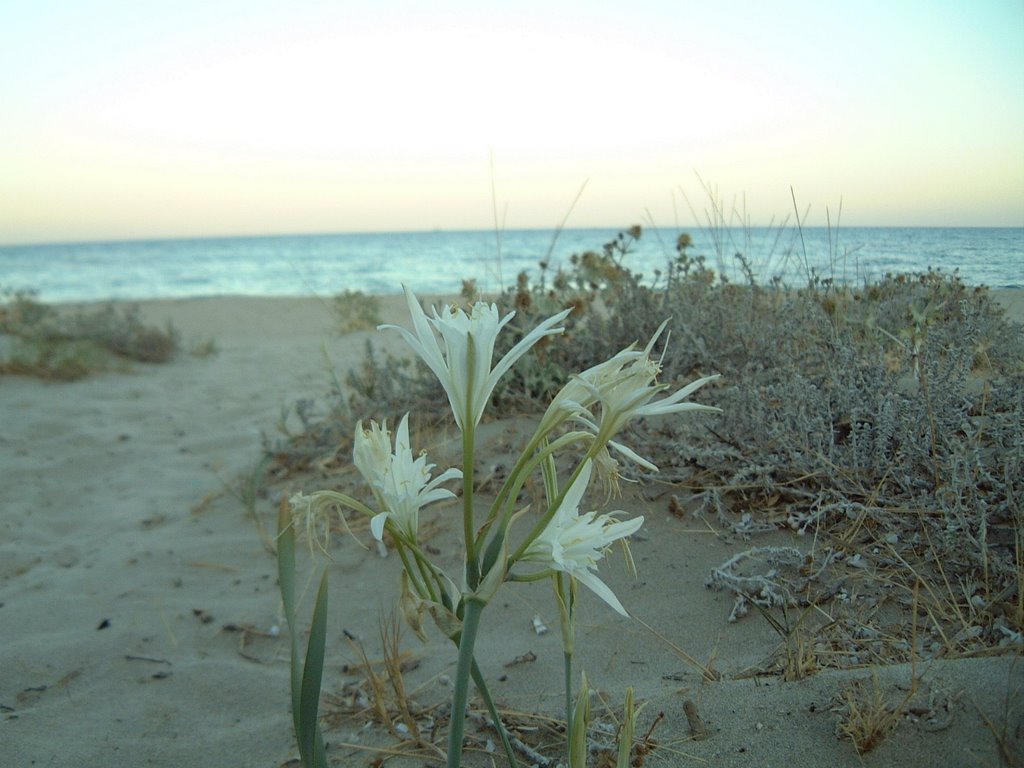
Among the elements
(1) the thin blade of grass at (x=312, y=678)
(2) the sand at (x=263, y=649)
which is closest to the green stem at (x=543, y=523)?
(1) the thin blade of grass at (x=312, y=678)

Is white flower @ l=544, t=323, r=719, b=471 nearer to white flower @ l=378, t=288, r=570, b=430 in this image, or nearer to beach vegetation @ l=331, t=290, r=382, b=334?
white flower @ l=378, t=288, r=570, b=430

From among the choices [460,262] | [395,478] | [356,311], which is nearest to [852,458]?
[395,478]

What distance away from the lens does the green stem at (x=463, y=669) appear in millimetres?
1009

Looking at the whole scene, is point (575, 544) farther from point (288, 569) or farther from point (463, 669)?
point (288, 569)

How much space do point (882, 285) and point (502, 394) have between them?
1566mm

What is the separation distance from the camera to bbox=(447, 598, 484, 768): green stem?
1.01 metres

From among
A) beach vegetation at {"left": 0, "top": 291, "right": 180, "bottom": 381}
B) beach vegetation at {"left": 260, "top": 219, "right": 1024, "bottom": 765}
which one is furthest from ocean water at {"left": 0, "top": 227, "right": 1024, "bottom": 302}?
beach vegetation at {"left": 0, "top": 291, "right": 180, "bottom": 381}

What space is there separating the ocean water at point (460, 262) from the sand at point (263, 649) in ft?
1.44

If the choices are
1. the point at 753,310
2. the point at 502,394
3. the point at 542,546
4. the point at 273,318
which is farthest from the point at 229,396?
the point at 273,318

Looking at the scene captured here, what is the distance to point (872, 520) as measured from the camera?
2.12 metres

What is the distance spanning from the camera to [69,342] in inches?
272

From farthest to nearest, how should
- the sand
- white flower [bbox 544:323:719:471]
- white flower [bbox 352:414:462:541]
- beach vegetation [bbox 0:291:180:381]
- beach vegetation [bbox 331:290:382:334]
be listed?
beach vegetation [bbox 331:290:382:334] → beach vegetation [bbox 0:291:180:381] → the sand → white flower [bbox 352:414:462:541] → white flower [bbox 544:323:719:471]

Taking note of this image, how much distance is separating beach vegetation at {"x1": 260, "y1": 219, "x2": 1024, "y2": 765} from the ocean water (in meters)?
0.08

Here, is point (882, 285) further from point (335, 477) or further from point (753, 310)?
point (335, 477)
